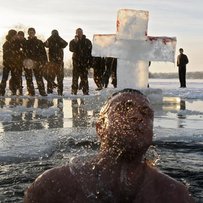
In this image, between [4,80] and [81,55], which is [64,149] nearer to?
[81,55]

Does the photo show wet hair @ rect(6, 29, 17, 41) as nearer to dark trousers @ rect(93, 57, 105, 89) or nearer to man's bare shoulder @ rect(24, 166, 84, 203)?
dark trousers @ rect(93, 57, 105, 89)

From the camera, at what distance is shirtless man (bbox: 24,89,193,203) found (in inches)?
71.2

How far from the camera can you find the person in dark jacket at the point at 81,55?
1572cm

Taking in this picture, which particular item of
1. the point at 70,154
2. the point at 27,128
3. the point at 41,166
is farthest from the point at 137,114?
the point at 27,128

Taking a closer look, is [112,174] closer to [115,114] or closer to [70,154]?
[115,114]

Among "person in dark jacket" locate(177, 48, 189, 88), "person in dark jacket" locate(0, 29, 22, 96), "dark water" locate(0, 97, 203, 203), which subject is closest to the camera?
"dark water" locate(0, 97, 203, 203)

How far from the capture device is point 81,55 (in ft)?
52.7

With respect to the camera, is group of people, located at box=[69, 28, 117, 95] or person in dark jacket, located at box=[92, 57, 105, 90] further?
person in dark jacket, located at box=[92, 57, 105, 90]

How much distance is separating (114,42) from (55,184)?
29.7 feet

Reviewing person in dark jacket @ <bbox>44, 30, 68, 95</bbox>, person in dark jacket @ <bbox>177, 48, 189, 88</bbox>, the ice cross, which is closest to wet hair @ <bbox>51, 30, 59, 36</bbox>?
person in dark jacket @ <bbox>44, 30, 68, 95</bbox>

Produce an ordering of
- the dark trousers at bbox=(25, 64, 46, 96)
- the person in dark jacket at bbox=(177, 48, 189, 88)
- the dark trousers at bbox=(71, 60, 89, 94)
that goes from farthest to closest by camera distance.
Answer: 1. the person in dark jacket at bbox=(177, 48, 189, 88)
2. the dark trousers at bbox=(71, 60, 89, 94)
3. the dark trousers at bbox=(25, 64, 46, 96)

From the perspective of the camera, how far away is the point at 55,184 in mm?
1859

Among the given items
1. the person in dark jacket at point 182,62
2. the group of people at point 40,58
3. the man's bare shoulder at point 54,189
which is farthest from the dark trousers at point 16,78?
the man's bare shoulder at point 54,189

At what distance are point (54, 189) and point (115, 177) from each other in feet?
0.73
